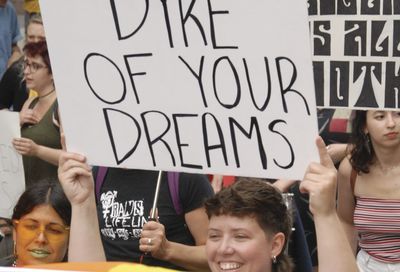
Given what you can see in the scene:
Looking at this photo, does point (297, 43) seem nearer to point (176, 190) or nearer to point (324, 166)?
point (324, 166)

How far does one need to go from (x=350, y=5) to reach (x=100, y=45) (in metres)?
0.95

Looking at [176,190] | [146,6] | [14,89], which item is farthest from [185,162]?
[14,89]

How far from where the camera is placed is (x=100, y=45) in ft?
12.6

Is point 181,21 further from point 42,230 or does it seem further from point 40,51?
point 40,51

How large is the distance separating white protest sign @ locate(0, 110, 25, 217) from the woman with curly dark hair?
158cm

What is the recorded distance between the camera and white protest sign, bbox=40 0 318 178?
11.6 ft

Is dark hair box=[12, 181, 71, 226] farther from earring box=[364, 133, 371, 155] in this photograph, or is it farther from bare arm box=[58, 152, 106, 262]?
earring box=[364, 133, 371, 155]

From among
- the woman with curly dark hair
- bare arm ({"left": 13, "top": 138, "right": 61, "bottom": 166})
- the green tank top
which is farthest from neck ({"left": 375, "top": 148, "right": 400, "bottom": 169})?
the green tank top

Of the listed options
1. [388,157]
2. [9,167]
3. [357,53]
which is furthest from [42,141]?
[357,53]

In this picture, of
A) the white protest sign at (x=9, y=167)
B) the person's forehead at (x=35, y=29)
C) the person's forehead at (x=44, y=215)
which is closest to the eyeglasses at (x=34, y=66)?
the person's forehead at (x=35, y=29)

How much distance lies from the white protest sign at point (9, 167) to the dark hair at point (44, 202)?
2.73 feet

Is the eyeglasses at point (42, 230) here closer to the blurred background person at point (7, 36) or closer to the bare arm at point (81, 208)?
the bare arm at point (81, 208)

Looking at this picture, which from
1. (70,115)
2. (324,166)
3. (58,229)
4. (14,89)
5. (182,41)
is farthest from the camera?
(14,89)

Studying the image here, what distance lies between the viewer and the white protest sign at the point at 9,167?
5418 mm
